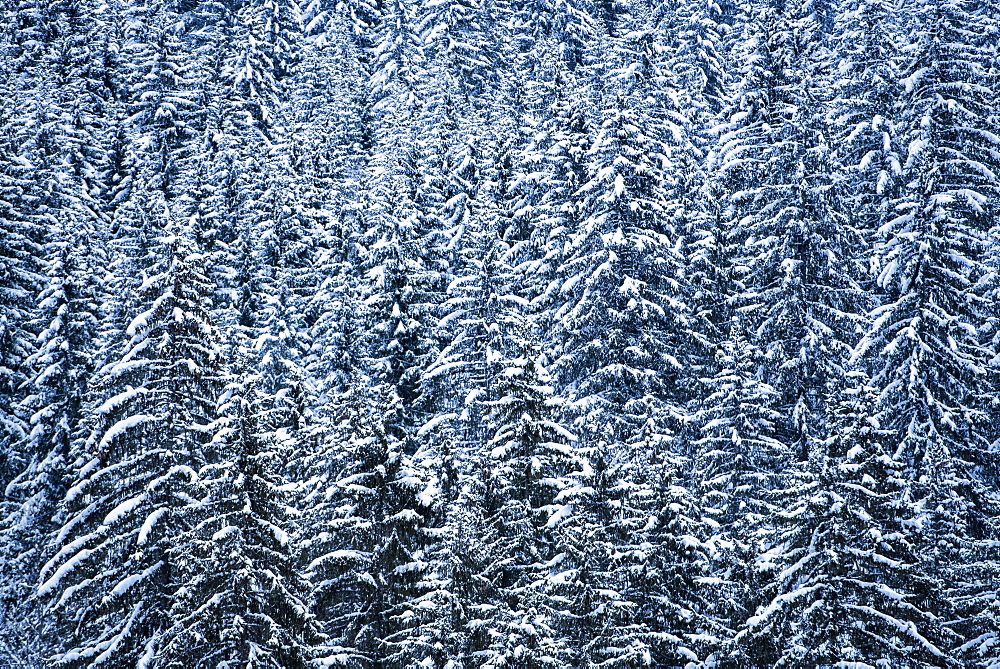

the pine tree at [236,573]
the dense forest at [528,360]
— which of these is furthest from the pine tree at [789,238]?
the pine tree at [236,573]

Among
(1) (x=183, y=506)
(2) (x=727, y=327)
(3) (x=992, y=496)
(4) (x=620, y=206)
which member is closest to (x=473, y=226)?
(4) (x=620, y=206)

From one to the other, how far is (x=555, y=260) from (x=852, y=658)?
33.0 feet

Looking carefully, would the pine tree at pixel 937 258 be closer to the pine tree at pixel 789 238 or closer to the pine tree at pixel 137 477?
the pine tree at pixel 789 238

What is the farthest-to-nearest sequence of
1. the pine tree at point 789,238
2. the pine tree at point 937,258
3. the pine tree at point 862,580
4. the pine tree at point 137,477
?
the pine tree at point 789,238 → the pine tree at point 937,258 → the pine tree at point 862,580 → the pine tree at point 137,477

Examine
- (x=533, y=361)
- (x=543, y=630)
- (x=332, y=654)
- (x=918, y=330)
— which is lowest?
(x=332, y=654)

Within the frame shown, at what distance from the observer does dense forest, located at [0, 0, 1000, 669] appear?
15.9m

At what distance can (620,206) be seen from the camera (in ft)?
66.2

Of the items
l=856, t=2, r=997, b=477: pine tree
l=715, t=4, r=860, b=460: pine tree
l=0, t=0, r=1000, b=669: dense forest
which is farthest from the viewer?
l=715, t=4, r=860, b=460: pine tree

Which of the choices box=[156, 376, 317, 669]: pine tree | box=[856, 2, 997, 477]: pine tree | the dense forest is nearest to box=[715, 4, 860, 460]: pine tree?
the dense forest

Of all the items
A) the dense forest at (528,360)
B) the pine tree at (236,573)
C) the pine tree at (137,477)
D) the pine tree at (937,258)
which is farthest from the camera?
the pine tree at (937,258)

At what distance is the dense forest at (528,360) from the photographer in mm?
15898

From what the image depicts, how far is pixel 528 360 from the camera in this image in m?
17.0

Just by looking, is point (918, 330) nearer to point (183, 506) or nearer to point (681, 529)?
point (681, 529)

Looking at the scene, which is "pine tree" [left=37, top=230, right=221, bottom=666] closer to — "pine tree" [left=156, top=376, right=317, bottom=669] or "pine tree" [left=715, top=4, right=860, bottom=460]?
"pine tree" [left=156, top=376, right=317, bottom=669]
